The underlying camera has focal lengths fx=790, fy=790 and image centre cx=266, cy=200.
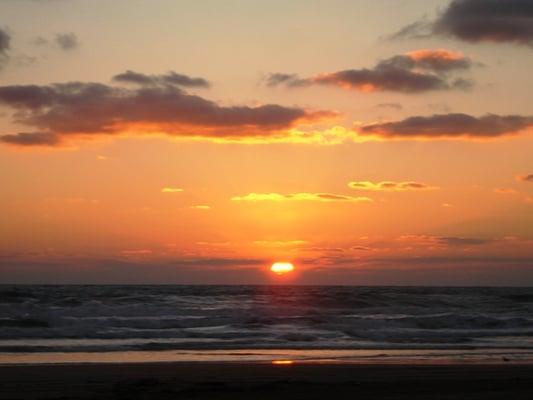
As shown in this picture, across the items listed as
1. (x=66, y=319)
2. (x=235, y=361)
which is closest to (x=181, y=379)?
(x=235, y=361)

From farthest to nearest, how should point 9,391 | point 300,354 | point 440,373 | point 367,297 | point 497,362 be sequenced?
1. point 367,297
2. point 300,354
3. point 497,362
4. point 440,373
5. point 9,391

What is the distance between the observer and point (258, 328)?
30.7m

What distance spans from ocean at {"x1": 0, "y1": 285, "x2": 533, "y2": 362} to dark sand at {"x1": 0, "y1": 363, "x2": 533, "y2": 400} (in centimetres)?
370

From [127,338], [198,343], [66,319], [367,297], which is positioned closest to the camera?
[198,343]

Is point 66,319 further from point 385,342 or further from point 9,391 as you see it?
point 9,391

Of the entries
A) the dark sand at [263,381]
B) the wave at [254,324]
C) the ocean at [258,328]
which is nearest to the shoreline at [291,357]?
the ocean at [258,328]

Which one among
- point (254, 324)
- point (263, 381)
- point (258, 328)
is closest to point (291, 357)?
point (263, 381)

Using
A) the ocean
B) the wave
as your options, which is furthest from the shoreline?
the wave

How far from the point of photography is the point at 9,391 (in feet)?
41.1

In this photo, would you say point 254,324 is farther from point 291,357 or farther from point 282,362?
point 282,362

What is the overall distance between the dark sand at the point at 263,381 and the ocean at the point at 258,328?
12.2 feet

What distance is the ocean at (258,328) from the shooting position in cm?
2239

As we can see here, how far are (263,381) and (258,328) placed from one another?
55.3 feet

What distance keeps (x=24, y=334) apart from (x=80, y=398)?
A: 16270 mm
